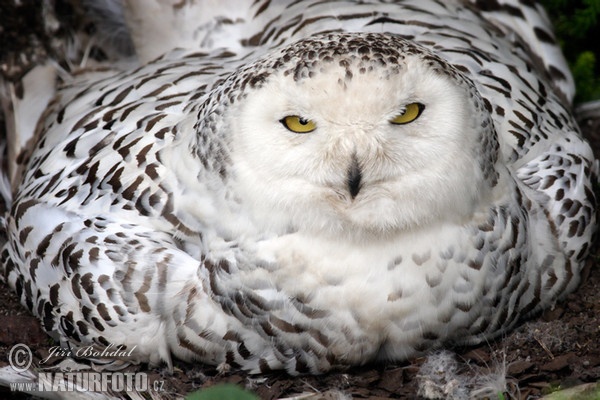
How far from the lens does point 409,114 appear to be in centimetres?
359

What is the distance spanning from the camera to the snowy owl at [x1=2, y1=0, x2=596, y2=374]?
3.59 m

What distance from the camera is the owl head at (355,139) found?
11.5 feet

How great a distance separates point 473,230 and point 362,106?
2.50 ft

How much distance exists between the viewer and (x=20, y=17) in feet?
18.3

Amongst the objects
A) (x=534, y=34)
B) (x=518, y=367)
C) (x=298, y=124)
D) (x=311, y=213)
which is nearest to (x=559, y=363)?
(x=518, y=367)

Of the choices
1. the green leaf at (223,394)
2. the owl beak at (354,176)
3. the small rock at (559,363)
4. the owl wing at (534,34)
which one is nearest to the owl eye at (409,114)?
the owl beak at (354,176)

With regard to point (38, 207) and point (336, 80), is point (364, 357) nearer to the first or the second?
point (336, 80)

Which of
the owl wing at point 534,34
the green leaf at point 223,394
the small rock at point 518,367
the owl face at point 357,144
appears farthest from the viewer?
the owl wing at point 534,34

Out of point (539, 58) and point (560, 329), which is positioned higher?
point (539, 58)

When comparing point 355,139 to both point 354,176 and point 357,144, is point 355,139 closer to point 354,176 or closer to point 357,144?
point 357,144

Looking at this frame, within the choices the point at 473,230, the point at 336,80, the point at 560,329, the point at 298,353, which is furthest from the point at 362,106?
the point at 560,329

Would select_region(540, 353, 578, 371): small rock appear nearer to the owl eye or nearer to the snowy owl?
the snowy owl

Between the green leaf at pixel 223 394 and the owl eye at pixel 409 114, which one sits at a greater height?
the owl eye at pixel 409 114

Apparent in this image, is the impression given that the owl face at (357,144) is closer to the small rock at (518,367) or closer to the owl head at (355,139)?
the owl head at (355,139)
